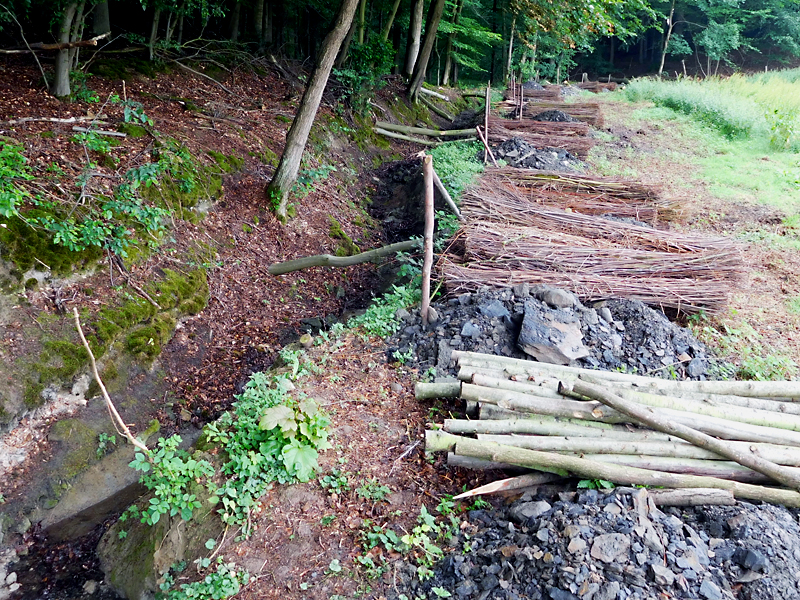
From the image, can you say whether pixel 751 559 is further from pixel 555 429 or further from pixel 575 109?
pixel 575 109

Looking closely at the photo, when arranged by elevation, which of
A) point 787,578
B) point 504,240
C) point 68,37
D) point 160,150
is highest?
point 68,37

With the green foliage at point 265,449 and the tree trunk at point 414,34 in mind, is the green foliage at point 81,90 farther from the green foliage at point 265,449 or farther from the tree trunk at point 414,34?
the tree trunk at point 414,34

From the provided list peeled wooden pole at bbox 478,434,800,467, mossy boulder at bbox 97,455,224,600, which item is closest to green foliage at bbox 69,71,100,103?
mossy boulder at bbox 97,455,224,600

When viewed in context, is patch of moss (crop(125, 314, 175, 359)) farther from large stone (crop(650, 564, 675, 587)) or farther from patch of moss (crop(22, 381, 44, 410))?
large stone (crop(650, 564, 675, 587))

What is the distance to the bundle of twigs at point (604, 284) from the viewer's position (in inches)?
238

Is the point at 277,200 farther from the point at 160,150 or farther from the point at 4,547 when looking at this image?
the point at 4,547

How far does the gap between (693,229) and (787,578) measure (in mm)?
7214

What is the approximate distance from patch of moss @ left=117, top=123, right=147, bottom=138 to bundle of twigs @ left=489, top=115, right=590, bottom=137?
8.13 m

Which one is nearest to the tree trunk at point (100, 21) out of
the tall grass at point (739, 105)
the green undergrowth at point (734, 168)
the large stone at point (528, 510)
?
the large stone at point (528, 510)

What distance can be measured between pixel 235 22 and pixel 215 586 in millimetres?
11156

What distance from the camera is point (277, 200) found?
8.32 meters

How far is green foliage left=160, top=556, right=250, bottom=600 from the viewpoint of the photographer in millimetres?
3373

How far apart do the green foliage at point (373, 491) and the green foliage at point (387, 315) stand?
1907 mm

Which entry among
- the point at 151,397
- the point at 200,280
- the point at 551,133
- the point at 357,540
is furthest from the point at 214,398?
the point at 551,133
